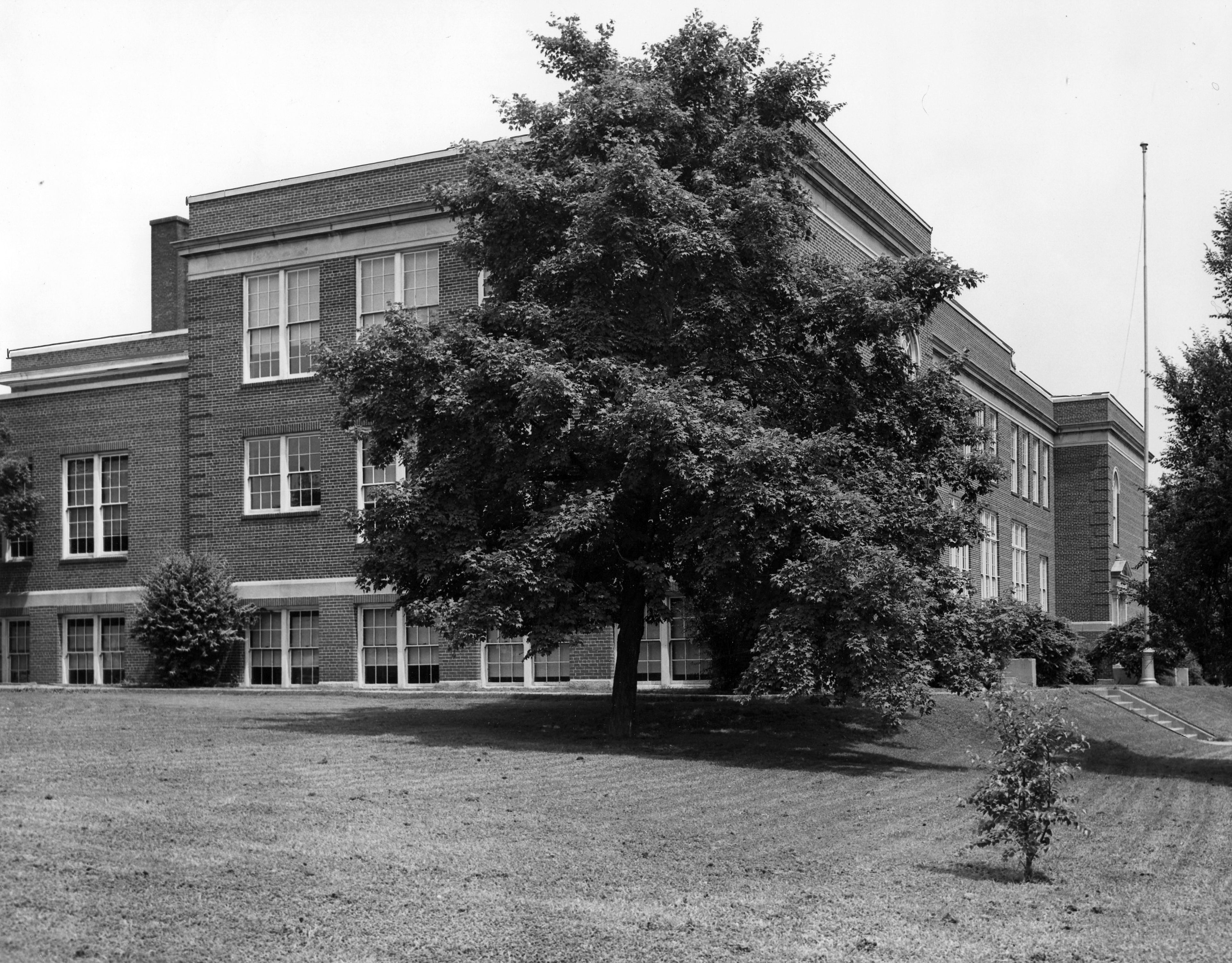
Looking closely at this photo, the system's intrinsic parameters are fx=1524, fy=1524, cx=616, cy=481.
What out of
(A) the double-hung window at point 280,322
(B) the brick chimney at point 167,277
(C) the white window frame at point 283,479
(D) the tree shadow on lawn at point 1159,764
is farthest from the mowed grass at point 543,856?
(B) the brick chimney at point 167,277

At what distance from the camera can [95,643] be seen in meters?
37.6

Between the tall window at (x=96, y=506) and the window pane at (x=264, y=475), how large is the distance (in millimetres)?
4041

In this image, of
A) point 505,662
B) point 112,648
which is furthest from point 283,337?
point 505,662

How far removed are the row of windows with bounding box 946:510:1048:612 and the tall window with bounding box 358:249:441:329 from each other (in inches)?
696

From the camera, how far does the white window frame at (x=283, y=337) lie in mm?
34844

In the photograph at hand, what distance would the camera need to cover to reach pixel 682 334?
2223cm

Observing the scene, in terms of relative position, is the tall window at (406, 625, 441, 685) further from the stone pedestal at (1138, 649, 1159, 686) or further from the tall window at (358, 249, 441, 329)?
the stone pedestal at (1138, 649, 1159, 686)

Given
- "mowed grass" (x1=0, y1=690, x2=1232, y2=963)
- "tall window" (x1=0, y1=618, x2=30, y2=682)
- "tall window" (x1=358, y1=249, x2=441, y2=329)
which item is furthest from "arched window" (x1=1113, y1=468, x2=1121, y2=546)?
"mowed grass" (x1=0, y1=690, x2=1232, y2=963)

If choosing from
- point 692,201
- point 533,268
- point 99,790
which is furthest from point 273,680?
point 99,790

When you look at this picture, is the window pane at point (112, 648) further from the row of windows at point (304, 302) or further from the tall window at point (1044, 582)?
the tall window at point (1044, 582)

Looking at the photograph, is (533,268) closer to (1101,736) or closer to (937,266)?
(937,266)

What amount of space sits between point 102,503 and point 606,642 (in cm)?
1403

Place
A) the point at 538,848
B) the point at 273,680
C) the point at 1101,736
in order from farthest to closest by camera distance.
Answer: the point at 273,680
the point at 1101,736
the point at 538,848

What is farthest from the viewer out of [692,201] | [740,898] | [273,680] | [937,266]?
[273,680]
